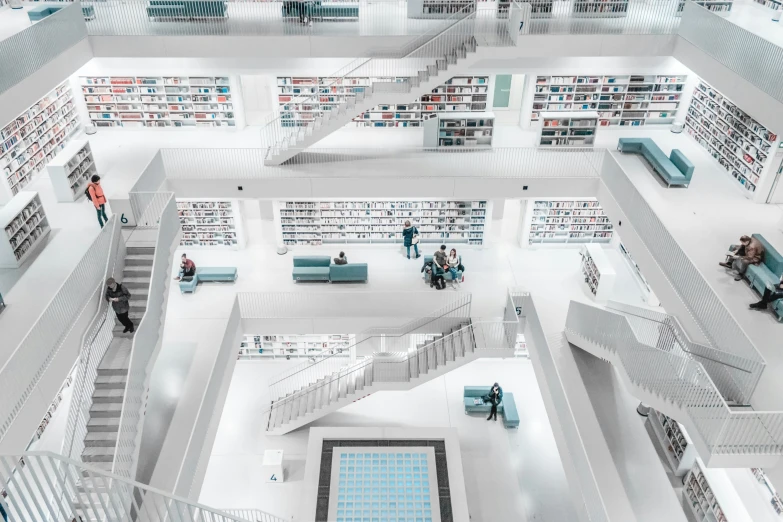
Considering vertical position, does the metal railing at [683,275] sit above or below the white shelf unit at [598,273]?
above

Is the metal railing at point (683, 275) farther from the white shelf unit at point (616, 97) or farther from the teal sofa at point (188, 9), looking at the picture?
the teal sofa at point (188, 9)

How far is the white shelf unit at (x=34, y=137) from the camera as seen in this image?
12172mm

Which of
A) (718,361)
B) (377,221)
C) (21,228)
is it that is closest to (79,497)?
(21,228)

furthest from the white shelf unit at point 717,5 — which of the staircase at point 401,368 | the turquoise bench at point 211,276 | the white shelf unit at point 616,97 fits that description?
the turquoise bench at point 211,276

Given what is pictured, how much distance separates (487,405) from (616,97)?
853 centimetres

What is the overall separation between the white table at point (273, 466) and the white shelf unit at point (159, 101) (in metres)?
8.39

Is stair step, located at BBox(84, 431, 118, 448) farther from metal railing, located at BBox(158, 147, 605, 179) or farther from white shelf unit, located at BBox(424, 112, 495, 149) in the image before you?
white shelf unit, located at BBox(424, 112, 495, 149)

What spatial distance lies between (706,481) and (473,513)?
15.2 feet

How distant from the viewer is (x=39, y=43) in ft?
37.9

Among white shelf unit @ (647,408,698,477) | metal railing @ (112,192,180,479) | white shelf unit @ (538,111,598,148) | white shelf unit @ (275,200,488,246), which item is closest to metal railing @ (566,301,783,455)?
white shelf unit @ (647,408,698,477)

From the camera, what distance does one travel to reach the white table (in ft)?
43.4

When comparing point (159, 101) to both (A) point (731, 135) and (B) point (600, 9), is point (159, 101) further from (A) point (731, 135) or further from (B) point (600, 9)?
(A) point (731, 135)

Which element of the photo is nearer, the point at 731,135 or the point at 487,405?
the point at 731,135

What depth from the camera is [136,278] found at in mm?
10672
